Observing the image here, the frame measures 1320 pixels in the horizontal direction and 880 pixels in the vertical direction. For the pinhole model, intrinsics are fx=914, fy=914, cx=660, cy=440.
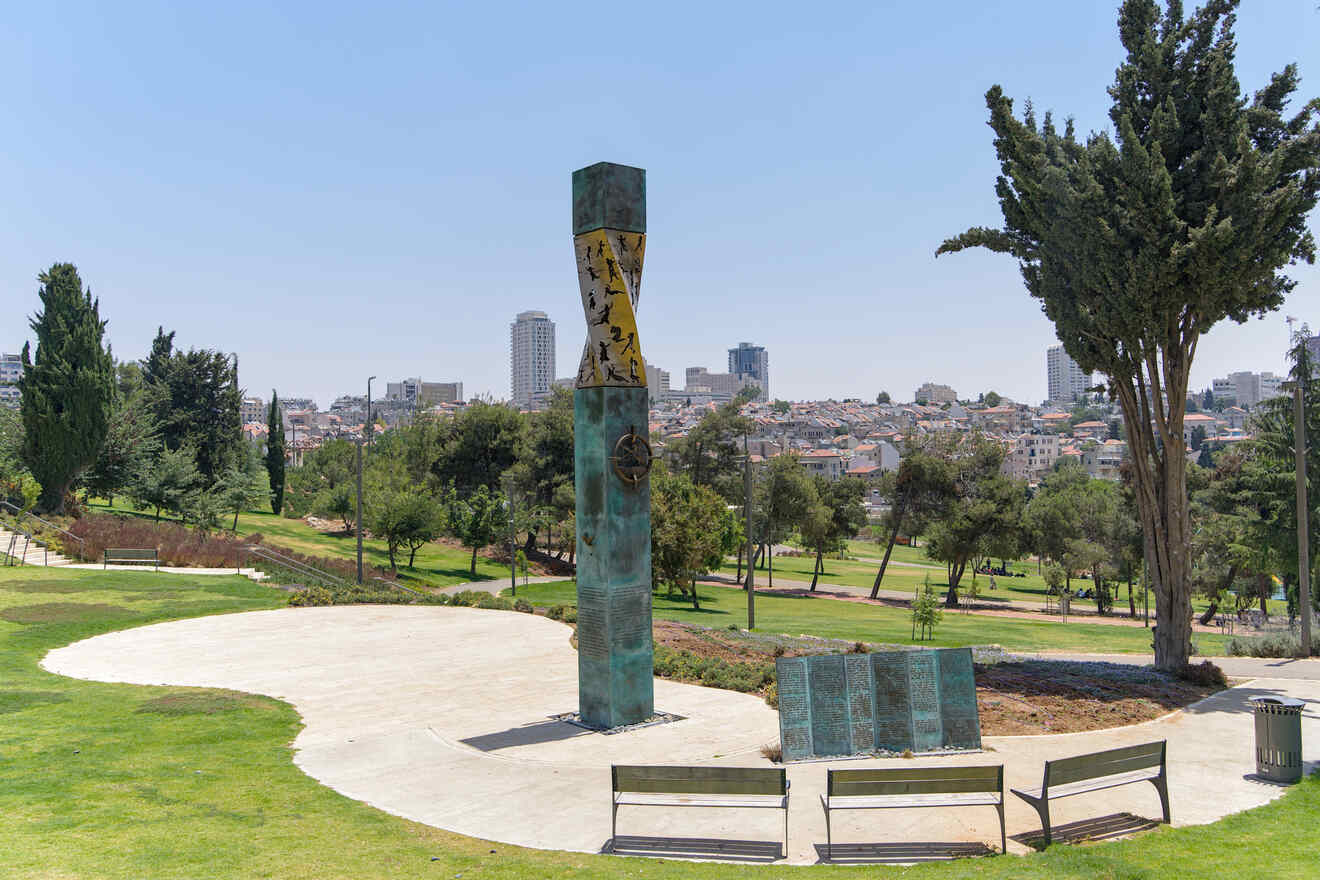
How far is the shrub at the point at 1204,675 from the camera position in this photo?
1753 cm

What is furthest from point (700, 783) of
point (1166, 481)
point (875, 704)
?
point (1166, 481)

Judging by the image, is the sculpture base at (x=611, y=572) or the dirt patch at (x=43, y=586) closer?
the sculpture base at (x=611, y=572)

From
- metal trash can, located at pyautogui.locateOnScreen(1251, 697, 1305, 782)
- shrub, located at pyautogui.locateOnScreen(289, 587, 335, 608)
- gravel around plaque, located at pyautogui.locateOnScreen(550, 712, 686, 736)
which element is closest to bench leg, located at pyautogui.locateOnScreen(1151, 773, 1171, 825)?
metal trash can, located at pyautogui.locateOnScreen(1251, 697, 1305, 782)

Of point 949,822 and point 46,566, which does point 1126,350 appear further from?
point 46,566

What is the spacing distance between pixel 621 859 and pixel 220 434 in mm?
63639

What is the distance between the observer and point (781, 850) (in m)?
8.51

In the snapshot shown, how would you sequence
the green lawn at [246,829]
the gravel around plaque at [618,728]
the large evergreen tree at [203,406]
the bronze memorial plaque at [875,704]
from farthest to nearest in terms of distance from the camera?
1. the large evergreen tree at [203,406]
2. the gravel around plaque at [618,728]
3. the bronze memorial plaque at [875,704]
4. the green lawn at [246,829]

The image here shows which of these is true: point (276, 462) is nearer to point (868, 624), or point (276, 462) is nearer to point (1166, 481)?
point (868, 624)

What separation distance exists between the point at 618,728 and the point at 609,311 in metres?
6.31

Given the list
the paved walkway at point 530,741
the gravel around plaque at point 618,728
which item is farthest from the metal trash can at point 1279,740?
the gravel around plaque at point 618,728

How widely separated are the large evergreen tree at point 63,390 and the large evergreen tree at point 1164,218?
42.1m

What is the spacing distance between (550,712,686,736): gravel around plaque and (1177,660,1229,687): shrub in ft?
34.4

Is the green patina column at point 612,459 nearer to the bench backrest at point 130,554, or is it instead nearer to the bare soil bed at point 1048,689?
the bare soil bed at point 1048,689

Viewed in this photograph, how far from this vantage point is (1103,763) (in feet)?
29.4
